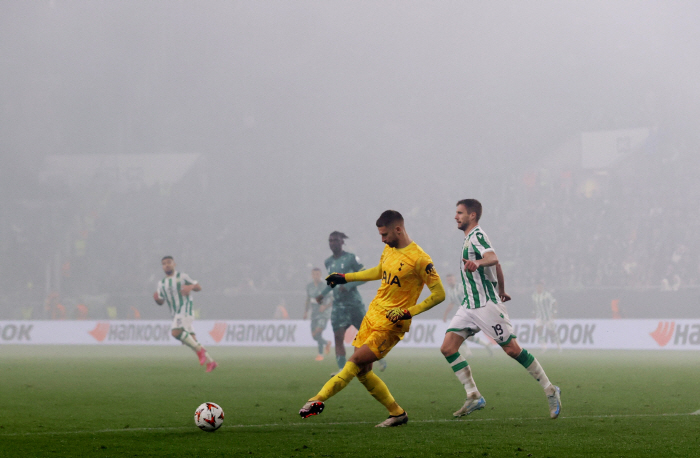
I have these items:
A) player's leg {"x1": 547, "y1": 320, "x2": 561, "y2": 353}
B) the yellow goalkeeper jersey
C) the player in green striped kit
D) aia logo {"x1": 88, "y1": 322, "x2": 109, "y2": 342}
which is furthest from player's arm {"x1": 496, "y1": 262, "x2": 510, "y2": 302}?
aia logo {"x1": 88, "y1": 322, "x2": 109, "y2": 342}

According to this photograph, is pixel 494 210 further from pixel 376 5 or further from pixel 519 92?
pixel 376 5

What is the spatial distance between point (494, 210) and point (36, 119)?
32.4 meters

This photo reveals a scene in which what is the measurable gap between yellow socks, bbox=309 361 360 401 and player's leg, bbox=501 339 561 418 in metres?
1.91

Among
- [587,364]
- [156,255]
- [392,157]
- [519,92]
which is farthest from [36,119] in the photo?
[587,364]

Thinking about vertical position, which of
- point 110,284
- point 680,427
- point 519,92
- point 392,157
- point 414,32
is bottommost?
point 680,427

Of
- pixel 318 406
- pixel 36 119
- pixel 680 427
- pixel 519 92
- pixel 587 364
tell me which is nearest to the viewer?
pixel 318 406

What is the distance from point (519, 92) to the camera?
52.0m

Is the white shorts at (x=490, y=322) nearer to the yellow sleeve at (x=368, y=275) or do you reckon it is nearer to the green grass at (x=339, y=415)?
the green grass at (x=339, y=415)

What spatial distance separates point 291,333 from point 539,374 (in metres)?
20.7

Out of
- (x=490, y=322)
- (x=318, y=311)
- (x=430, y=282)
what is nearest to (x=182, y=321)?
(x=318, y=311)

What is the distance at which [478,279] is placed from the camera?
8383 millimetres

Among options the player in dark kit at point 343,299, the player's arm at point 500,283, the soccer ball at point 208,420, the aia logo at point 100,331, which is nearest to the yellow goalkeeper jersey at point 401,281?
the player's arm at point 500,283

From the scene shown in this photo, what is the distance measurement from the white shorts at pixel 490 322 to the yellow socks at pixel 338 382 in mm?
1542

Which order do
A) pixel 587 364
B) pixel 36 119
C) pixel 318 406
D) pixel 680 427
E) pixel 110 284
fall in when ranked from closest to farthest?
1. pixel 318 406
2. pixel 680 427
3. pixel 587 364
4. pixel 110 284
5. pixel 36 119
